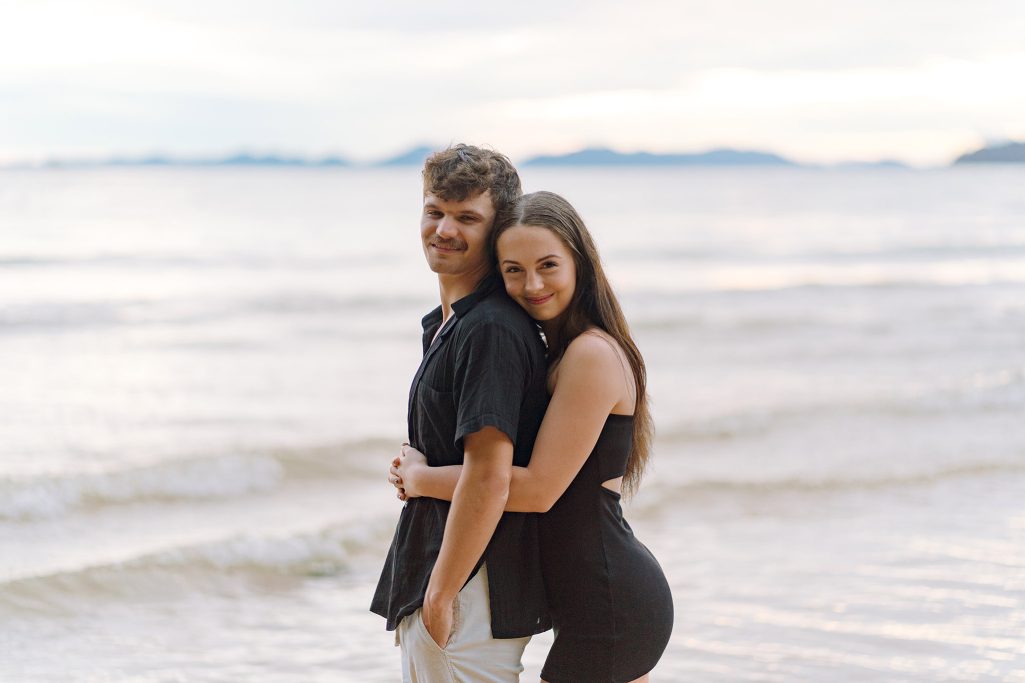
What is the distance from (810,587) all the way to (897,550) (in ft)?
3.03

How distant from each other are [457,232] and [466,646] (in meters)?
1.03

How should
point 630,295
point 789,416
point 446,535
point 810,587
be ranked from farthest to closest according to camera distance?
1. point 630,295
2. point 789,416
3. point 810,587
4. point 446,535

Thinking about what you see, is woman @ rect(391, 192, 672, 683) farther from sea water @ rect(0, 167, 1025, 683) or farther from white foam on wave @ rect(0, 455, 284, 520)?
white foam on wave @ rect(0, 455, 284, 520)

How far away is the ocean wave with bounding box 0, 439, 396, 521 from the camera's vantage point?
7.73 m

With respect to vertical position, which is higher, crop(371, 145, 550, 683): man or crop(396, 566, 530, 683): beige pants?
crop(371, 145, 550, 683): man

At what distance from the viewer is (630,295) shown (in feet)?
75.3

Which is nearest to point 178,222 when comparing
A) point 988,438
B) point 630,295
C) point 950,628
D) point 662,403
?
point 630,295

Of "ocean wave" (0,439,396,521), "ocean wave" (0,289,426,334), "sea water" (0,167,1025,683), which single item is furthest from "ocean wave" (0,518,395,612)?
"ocean wave" (0,289,426,334)

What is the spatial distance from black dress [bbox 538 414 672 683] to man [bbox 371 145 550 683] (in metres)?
0.06

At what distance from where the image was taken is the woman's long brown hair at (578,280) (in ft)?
8.54

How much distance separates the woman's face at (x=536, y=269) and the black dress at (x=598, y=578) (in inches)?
13.0

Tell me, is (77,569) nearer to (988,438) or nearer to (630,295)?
(988,438)

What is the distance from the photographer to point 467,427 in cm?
240

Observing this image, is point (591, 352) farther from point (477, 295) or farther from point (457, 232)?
point (457, 232)
